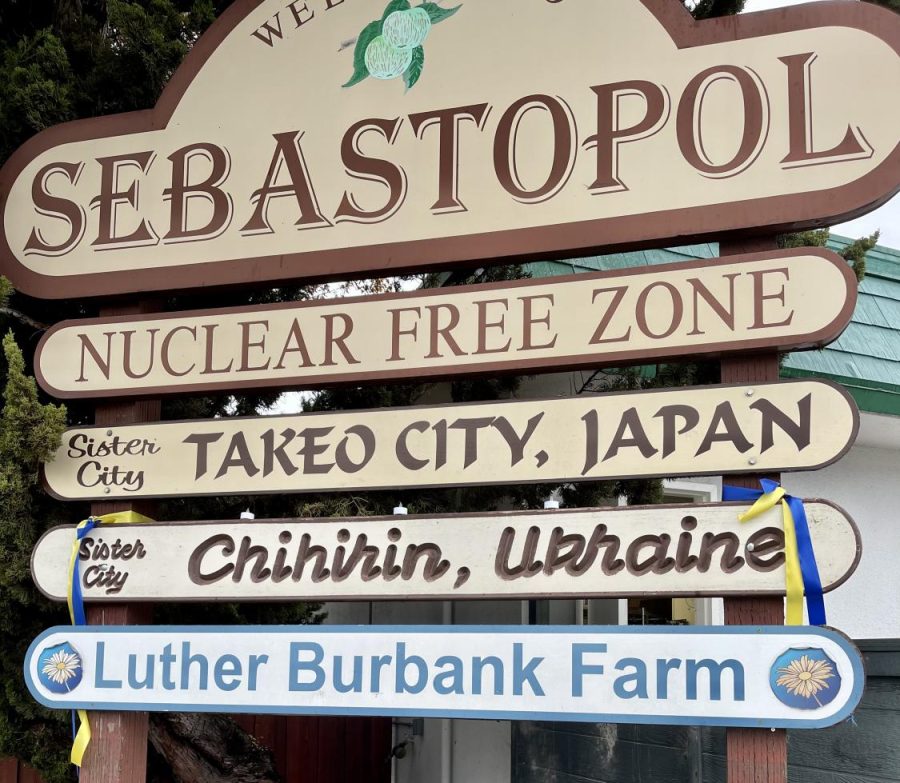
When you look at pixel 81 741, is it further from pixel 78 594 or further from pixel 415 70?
pixel 415 70

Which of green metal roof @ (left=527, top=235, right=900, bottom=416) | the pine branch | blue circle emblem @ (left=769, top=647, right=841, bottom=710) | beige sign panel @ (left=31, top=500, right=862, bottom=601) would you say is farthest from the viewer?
green metal roof @ (left=527, top=235, right=900, bottom=416)

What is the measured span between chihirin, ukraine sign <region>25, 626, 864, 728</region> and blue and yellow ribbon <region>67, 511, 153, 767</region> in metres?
0.07

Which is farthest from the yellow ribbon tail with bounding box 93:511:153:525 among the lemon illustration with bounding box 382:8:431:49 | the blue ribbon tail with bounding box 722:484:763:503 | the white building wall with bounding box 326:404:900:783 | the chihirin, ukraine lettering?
the white building wall with bounding box 326:404:900:783

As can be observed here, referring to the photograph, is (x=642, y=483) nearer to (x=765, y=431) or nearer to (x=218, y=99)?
(x=765, y=431)

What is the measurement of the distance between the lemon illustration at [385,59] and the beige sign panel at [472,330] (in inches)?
37.0

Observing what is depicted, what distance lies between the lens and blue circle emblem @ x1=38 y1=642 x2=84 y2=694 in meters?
4.36

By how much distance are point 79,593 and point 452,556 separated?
1546 mm

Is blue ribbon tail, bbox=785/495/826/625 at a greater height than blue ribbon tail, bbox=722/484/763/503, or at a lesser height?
lesser

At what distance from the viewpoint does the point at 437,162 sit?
437 cm

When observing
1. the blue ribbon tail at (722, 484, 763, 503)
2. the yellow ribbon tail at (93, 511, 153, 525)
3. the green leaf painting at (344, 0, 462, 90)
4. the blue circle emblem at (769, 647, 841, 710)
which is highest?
the green leaf painting at (344, 0, 462, 90)

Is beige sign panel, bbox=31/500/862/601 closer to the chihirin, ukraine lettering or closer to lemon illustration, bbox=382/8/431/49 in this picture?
the chihirin, ukraine lettering

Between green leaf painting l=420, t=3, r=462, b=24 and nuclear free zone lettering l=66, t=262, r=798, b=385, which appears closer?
nuclear free zone lettering l=66, t=262, r=798, b=385

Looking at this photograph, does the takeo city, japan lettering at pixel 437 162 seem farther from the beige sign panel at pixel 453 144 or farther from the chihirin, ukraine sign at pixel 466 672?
the chihirin, ukraine sign at pixel 466 672

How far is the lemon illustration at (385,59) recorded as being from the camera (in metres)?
4.48
